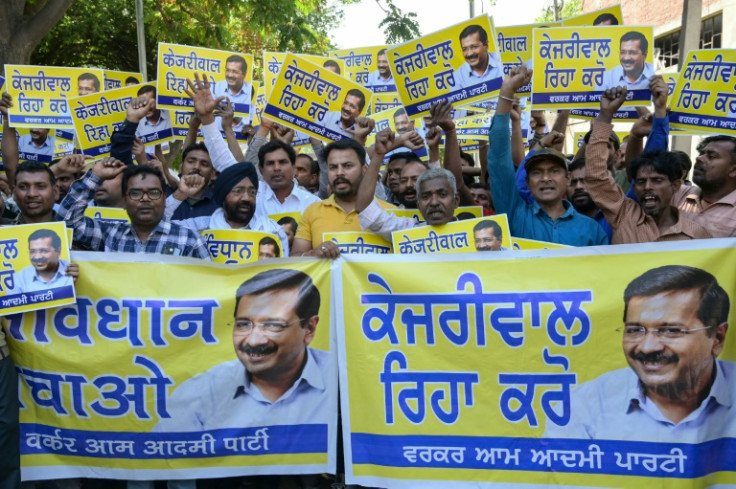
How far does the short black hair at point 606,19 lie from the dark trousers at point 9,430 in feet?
16.7

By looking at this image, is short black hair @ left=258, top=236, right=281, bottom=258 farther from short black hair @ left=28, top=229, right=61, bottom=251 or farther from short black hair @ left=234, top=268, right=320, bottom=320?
short black hair @ left=28, top=229, right=61, bottom=251

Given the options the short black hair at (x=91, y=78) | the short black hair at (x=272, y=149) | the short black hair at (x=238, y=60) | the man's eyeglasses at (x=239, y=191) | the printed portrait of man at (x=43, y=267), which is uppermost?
the short black hair at (x=238, y=60)

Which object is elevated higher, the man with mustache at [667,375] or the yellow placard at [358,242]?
the yellow placard at [358,242]

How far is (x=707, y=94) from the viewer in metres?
5.88

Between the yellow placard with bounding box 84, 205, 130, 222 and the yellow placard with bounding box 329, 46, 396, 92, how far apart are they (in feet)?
13.0

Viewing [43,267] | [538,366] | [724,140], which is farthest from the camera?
[724,140]

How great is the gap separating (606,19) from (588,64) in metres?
0.98

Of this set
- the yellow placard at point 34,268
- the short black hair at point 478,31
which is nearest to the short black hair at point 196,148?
the yellow placard at point 34,268

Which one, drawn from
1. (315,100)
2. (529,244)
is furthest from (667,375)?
(315,100)

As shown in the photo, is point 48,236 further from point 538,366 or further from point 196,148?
point 538,366

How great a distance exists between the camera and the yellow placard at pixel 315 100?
675cm

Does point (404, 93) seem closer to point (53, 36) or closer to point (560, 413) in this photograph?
point (560, 413)

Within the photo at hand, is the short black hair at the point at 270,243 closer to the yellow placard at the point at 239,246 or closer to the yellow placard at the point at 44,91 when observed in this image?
the yellow placard at the point at 239,246

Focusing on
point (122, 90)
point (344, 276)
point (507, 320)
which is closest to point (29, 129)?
point (122, 90)
